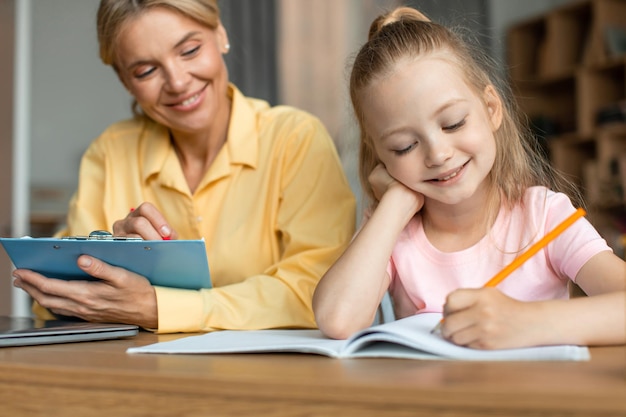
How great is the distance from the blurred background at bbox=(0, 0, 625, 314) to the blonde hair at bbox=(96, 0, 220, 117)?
191 cm

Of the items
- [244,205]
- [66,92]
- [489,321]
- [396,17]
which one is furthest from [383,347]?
[66,92]

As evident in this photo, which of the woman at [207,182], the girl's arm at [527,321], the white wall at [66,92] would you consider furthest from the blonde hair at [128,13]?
the white wall at [66,92]

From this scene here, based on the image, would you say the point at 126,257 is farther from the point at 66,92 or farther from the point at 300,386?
the point at 66,92

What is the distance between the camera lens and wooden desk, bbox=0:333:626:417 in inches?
22.9

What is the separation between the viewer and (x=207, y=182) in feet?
5.32

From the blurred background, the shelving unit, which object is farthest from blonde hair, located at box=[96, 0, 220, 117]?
the shelving unit

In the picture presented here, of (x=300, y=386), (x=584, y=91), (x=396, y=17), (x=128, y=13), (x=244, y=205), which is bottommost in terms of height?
(x=300, y=386)

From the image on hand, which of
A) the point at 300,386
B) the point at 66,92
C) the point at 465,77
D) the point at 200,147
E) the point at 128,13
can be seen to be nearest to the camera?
the point at 300,386

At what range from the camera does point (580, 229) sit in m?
1.07

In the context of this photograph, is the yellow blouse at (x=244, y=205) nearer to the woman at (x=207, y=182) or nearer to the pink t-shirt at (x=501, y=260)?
the woman at (x=207, y=182)

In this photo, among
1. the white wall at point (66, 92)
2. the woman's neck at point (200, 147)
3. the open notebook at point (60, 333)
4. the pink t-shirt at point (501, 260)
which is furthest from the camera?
the white wall at point (66, 92)

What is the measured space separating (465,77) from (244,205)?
599 mm

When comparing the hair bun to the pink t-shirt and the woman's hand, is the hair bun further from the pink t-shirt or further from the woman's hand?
the woman's hand

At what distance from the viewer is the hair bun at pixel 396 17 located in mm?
1292
